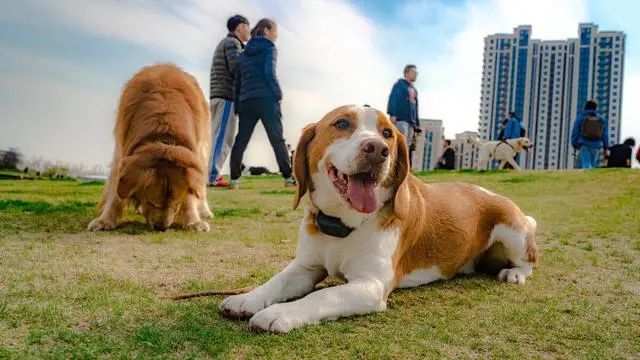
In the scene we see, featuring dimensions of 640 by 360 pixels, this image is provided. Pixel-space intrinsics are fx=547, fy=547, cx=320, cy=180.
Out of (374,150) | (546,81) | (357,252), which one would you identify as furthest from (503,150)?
(546,81)

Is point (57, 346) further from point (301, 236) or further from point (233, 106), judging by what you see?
point (233, 106)

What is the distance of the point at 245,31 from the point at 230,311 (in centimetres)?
796

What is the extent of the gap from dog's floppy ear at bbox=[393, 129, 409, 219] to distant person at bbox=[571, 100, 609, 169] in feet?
48.8

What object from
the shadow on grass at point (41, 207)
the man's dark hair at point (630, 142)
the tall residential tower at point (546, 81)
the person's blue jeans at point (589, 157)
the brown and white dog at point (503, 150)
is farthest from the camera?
the tall residential tower at point (546, 81)

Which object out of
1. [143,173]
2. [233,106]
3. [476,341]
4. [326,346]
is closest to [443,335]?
[476,341]

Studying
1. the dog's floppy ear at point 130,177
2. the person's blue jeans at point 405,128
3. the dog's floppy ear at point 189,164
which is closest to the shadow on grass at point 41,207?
the dog's floppy ear at point 130,177

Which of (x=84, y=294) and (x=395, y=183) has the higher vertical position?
(x=395, y=183)

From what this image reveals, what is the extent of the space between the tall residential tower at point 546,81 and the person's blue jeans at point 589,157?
62.4 metres

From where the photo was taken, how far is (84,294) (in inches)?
116

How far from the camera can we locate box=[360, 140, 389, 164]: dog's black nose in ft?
9.02

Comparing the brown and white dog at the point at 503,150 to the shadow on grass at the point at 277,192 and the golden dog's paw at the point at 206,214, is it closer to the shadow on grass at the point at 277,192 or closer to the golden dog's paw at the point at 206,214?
the shadow on grass at the point at 277,192

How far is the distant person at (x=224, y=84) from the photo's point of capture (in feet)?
32.2

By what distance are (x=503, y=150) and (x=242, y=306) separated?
18.9 m

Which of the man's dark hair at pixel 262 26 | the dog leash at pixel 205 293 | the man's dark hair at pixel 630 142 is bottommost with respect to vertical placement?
the dog leash at pixel 205 293
